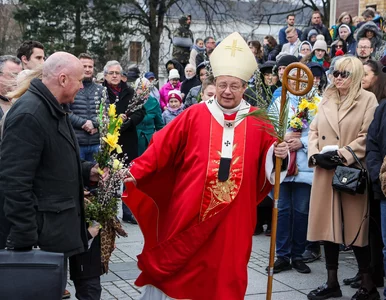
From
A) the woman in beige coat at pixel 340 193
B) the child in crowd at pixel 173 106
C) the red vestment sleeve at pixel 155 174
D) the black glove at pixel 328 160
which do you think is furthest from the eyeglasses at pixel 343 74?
the child in crowd at pixel 173 106

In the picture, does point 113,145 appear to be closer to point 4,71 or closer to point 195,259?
point 195,259

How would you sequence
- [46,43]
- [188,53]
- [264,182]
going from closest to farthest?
[264,182] < [188,53] < [46,43]

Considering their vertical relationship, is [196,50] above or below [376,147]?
above

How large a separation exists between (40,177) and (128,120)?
4.52m

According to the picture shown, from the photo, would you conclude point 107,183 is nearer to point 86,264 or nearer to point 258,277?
point 86,264

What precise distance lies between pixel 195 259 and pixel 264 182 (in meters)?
0.81

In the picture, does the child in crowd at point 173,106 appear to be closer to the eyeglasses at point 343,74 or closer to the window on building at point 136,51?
the eyeglasses at point 343,74

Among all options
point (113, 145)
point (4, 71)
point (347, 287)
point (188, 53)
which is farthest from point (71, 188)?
point (188, 53)

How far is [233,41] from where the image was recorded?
16.8 ft

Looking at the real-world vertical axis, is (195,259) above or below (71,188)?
below

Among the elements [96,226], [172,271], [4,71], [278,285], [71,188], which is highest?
[4,71]

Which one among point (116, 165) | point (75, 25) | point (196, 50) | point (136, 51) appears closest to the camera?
point (116, 165)

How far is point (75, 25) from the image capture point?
2902cm

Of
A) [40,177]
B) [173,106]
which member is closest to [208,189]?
[40,177]
